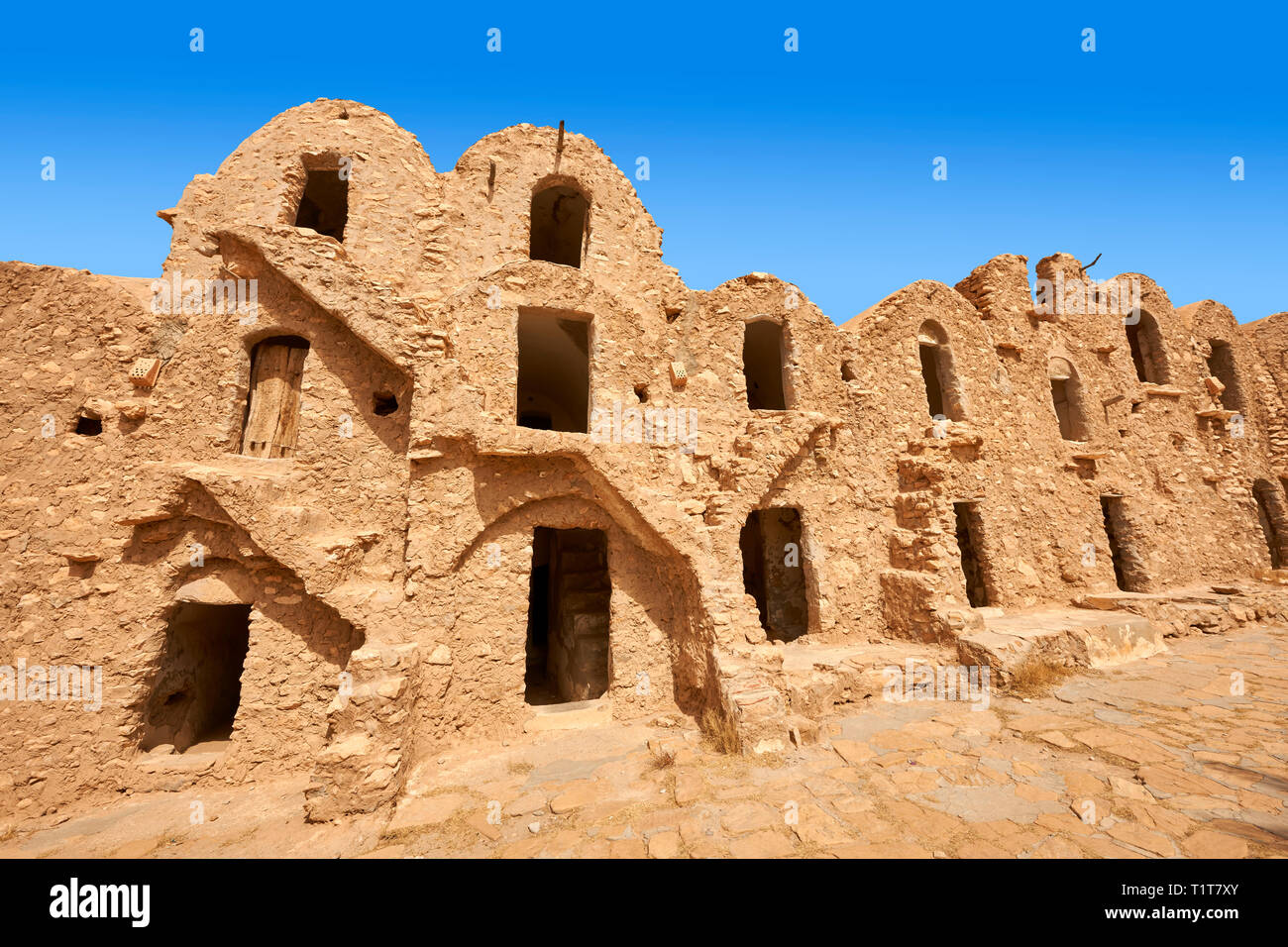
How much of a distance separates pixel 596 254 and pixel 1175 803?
11.0 metres

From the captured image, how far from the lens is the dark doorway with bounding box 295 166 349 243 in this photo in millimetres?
9609

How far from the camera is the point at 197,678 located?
7633 millimetres

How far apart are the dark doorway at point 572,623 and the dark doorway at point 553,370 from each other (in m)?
3.09

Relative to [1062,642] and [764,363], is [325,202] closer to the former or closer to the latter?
[764,363]

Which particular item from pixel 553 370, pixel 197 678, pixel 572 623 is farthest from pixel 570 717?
pixel 553 370

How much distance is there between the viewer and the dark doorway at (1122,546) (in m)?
12.7

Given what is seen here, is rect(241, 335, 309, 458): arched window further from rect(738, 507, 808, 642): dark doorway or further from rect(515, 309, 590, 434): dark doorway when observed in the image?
rect(738, 507, 808, 642): dark doorway

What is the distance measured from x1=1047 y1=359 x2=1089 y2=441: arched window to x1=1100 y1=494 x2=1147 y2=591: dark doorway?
6.57ft

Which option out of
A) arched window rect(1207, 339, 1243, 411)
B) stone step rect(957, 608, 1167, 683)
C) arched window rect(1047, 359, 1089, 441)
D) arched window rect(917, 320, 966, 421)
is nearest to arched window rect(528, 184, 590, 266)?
arched window rect(917, 320, 966, 421)

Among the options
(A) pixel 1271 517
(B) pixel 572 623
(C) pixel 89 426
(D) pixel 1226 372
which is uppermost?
(D) pixel 1226 372

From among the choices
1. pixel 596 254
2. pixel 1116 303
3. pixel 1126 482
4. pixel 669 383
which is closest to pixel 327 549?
pixel 669 383

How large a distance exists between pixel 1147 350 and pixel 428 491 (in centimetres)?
2205
